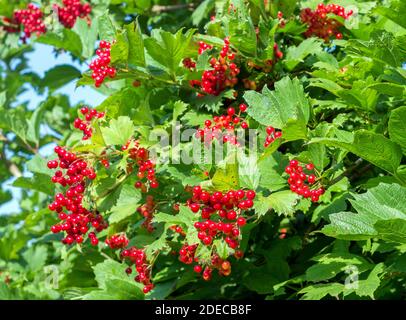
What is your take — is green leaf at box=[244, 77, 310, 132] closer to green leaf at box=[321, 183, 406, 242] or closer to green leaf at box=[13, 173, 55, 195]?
green leaf at box=[321, 183, 406, 242]

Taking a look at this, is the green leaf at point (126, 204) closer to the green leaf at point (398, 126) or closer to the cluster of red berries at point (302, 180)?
the cluster of red berries at point (302, 180)

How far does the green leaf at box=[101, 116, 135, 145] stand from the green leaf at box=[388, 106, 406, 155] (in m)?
0.99

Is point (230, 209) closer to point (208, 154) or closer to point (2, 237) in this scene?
point (208, 154)

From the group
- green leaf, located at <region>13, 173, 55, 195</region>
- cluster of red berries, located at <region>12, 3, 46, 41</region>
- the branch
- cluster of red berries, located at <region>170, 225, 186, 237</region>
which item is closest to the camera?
cluster of red berries, located at <region>170, 225, 186, 237</region>

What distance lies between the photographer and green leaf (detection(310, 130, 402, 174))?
209 cm

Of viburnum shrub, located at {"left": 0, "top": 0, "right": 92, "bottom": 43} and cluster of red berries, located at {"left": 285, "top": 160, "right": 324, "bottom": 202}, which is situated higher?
viburnum shrub, located at {"left": 0, "top": 0, "right": 92, "bottom": 43}

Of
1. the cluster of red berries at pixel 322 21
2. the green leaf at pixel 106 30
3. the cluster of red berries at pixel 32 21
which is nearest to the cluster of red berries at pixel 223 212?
the green leaf at pixel 106 30

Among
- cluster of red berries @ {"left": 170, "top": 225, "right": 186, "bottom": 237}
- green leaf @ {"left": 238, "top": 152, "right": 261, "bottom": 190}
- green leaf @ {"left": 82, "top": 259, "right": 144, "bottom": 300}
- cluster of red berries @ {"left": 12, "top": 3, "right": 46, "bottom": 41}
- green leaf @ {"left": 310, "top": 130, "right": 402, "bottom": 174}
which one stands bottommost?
green leaf @ {"left": 82, "top": 259, "right": 144, "bottom": 300}

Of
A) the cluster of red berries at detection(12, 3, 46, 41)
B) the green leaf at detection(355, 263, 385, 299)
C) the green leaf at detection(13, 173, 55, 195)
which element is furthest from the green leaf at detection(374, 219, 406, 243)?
the cluster of red berries at detection(12, 3, 46, 41)

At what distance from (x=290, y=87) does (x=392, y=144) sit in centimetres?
51

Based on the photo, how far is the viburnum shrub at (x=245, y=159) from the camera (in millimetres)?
2232

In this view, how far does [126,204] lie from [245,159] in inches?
30.7

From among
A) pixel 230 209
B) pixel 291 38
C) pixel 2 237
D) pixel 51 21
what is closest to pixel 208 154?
pixel 230 209

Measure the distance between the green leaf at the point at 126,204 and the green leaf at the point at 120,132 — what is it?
14.7 inches
